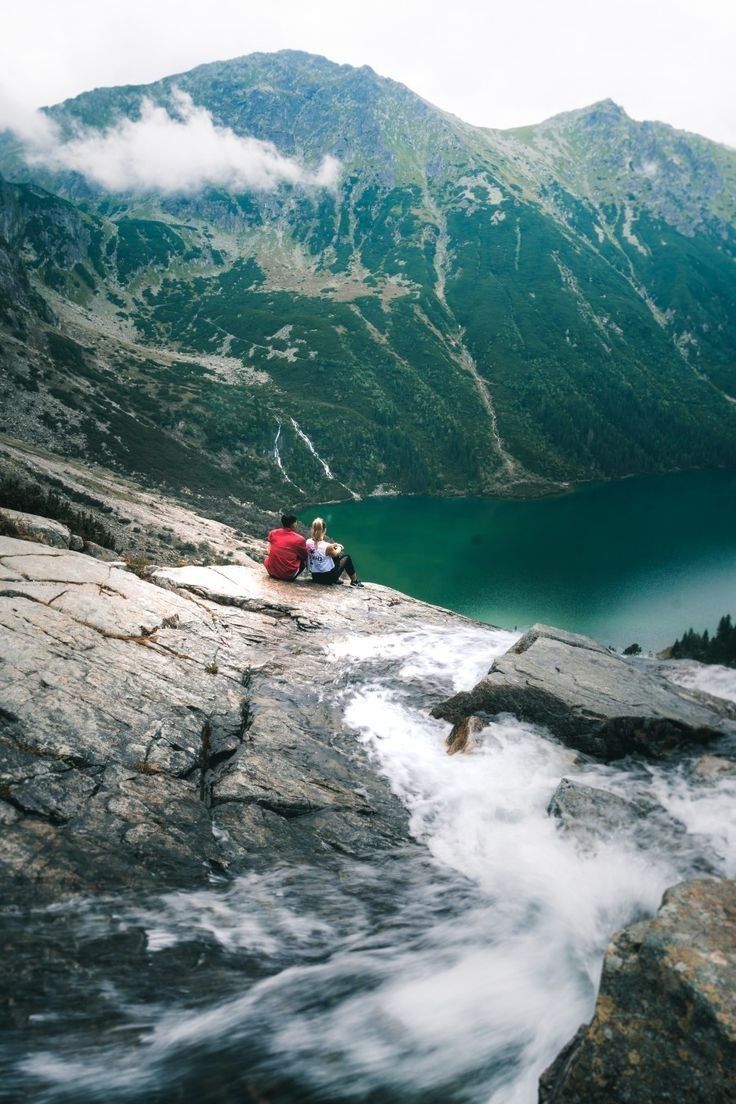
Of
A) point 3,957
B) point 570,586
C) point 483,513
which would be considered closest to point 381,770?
point 3,957

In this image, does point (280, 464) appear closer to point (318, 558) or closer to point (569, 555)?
point (569, 555)

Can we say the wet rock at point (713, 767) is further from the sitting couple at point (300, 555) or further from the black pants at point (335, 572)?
the black pants at point (335, 572)

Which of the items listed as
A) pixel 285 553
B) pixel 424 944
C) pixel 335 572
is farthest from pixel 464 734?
pixel 285 553

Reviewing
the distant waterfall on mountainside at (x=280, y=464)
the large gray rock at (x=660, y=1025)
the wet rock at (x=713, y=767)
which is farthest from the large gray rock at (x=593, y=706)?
the distant waterfall on mountainside at (x=280, y=464)

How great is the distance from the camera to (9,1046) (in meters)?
5.68

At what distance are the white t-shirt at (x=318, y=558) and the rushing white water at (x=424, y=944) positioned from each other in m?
10.4

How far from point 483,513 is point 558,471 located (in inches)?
1896

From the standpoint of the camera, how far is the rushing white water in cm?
629

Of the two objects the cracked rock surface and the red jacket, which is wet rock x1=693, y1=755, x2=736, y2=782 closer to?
the cracked rock surface

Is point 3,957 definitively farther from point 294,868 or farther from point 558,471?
point 558,471

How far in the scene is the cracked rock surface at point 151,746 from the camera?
763cm

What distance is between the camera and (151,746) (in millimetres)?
9555

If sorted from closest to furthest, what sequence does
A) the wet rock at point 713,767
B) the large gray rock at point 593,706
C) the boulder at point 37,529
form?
the wet rock at point 713,767 → the large gray rock at point 593,706 → the boulder at point 37,529

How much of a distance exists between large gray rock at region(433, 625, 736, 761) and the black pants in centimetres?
907
